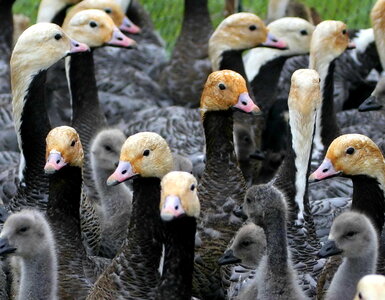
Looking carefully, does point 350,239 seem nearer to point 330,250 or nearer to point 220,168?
point 330,250

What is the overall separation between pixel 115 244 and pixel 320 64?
1.79m

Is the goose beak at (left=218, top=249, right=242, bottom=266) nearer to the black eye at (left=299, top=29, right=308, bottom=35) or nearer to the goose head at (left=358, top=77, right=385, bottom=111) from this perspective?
the goose head at (left=358, top=77, right=385, bottom=111)

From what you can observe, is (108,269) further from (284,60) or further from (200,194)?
(284,60)

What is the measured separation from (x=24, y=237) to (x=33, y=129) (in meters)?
1.46

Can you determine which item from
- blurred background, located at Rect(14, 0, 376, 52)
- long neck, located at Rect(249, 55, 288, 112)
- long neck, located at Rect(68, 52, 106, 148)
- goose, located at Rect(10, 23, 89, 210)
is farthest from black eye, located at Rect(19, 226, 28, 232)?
blurred background, located at Rect(14, 0, 376, 52)

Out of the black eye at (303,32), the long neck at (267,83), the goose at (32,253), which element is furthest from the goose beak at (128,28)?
the goose at (32,253)

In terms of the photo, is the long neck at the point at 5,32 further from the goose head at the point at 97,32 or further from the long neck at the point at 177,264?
the long neck at the point at 177,264

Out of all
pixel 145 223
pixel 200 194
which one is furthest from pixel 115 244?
pixel 145 223

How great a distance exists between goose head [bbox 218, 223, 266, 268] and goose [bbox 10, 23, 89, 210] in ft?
4.36

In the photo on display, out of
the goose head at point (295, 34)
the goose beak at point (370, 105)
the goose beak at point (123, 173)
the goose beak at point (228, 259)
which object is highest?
the goose beak at point (123, 173)

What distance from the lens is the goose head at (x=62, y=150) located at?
6914 millimetres

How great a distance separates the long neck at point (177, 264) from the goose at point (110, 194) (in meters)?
1.62

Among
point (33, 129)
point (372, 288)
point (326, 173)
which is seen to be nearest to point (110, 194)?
point (33, 129)

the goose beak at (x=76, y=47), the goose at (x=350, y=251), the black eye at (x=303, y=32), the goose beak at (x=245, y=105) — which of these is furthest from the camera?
the black eye at (x=303, y=32)
